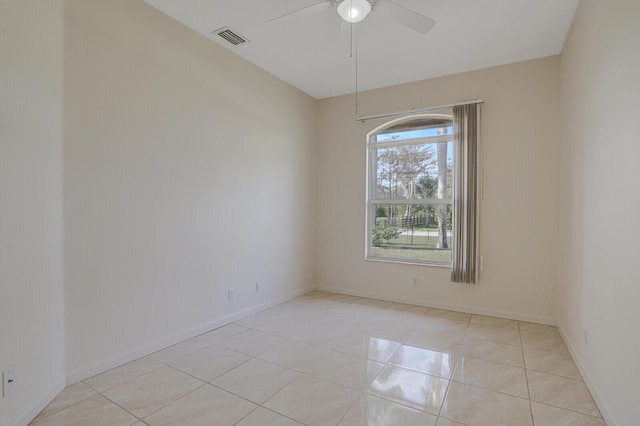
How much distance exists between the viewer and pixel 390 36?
3.06m

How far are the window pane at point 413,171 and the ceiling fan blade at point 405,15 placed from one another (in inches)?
81.4

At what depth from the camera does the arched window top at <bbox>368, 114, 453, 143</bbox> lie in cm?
408

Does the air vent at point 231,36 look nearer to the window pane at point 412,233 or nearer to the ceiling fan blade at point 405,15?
the ceiling fan blade at point 405,15

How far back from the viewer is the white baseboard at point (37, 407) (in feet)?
5.69

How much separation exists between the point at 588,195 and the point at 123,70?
3.62 meters

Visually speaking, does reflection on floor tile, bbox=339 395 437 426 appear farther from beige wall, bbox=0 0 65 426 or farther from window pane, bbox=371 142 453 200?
window pane, bbox=371 142 453 200

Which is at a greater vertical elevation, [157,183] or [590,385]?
[157,183]

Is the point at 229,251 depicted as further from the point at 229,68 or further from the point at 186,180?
the point at 229,68

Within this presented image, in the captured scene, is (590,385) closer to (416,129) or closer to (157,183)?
(416,129)

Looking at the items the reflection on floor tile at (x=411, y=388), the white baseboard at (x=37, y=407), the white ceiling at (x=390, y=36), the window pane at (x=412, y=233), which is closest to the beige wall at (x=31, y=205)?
the white baseboard at (x=37, y=407)

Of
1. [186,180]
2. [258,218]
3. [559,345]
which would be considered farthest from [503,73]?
[186,180]

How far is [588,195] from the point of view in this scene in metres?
2.32

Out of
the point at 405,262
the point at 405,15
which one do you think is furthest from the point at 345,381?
the point at 405,15

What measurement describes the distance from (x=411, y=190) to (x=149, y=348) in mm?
3445
